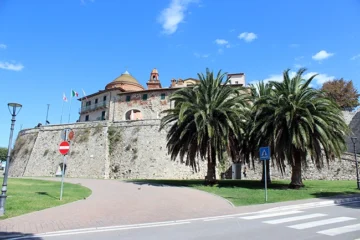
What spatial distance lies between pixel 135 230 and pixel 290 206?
7.32 metres

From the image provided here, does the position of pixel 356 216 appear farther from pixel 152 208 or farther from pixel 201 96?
pixel 201 96

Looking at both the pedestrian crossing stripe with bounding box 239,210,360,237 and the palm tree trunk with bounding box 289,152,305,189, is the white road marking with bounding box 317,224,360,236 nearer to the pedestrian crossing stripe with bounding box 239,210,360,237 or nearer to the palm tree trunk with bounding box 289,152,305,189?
the pedestrian crossing stripe with bounding box 239,210,360,237

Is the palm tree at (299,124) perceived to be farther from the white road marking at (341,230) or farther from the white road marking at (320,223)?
the white road marking at (341,230)

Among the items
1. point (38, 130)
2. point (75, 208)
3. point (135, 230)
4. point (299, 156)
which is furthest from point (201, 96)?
point (38, 130)

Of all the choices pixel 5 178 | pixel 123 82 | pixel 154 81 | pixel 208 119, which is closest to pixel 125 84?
pixel 123 82

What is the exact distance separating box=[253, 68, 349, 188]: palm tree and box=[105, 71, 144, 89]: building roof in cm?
3933

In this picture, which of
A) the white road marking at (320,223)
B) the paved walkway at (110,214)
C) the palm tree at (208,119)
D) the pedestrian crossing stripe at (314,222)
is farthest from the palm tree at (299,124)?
the white road marking at (320,223)

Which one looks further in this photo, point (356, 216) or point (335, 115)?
point (335, 115)

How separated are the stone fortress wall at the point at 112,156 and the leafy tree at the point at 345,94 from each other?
8.80m

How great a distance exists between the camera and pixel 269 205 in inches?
465

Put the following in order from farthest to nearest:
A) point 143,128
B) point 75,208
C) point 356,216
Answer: point 143,128 < point 75,208 < point 356,216

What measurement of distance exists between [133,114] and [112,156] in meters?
14.1

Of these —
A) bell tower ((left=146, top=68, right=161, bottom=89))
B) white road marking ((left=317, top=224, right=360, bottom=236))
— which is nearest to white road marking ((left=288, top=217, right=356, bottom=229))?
white road marking ((left=317, top=224, right=360, bottom=236))

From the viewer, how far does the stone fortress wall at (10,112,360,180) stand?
33812 mm
